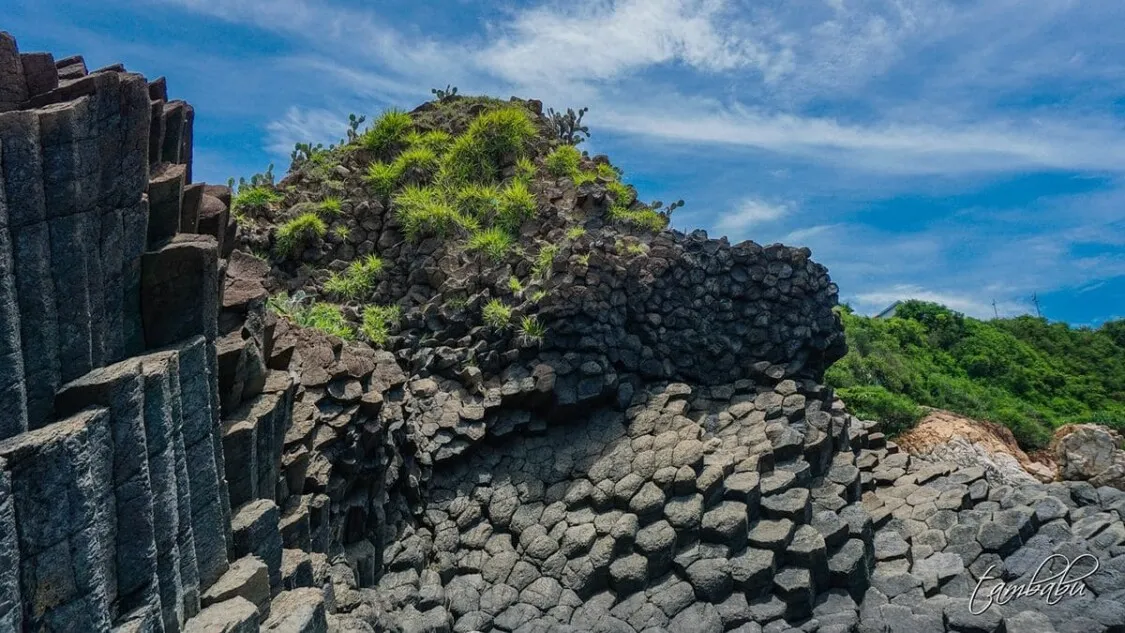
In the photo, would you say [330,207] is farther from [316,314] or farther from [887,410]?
[887,410]

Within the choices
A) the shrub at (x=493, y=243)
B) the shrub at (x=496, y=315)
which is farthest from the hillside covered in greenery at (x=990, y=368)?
the shrub at (x=496, y=315)

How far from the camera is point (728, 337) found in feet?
43.9

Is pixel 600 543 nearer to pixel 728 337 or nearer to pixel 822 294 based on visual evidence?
pixel 728 337

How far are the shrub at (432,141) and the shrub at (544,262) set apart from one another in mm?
5089

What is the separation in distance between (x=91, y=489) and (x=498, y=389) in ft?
23.2

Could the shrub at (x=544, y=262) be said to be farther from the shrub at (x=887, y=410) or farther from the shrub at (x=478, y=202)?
the shrub at (x=887, y=410)

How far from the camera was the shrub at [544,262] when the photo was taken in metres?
13.0

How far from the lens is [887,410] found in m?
19.0

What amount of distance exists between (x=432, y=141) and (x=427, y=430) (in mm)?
8575

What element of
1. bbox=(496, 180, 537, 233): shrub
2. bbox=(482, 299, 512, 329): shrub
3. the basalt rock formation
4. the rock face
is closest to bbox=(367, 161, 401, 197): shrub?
the basalt rock formation

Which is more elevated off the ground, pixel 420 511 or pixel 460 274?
pixel 460 274

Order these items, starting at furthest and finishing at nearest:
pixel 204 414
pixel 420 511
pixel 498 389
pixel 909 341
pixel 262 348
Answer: pixel 909 341 < pixel 498 389 < pixel 420 511 < pixel 262 348 < pixel 204 414

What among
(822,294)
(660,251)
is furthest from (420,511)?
(822,294)
